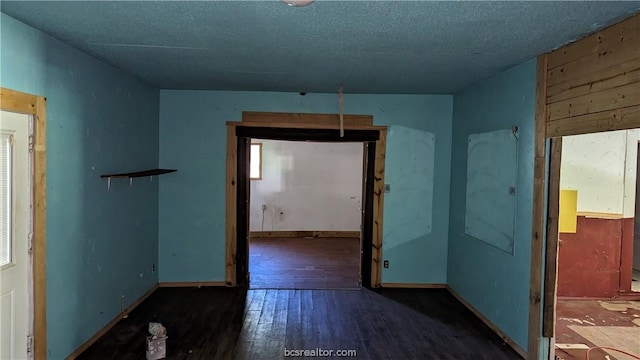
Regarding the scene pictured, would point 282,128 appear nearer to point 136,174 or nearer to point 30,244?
point 136,174

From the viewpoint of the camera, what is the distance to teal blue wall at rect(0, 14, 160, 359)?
9.27ft

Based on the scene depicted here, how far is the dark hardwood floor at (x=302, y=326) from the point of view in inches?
136

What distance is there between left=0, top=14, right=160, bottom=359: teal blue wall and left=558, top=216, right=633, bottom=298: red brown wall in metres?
4.50

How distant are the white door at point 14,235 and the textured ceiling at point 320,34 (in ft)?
2.26

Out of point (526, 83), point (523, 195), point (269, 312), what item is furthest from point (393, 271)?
point (526, 83)

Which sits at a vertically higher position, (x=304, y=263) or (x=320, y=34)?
(x=320, y=34)

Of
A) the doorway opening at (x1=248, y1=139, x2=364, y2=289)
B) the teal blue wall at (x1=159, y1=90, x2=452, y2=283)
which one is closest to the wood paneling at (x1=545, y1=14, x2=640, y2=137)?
the teal blue wall at (x1=159, y1=90, x2=452, y2=283)

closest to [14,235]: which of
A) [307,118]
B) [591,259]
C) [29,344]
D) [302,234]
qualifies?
[29,344]

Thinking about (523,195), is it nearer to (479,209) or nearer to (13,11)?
(479,209)

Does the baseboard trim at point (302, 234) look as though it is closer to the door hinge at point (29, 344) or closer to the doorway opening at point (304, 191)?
the doorway opening at point (304, 191)

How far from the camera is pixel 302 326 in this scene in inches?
156

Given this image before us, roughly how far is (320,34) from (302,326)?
254 cm

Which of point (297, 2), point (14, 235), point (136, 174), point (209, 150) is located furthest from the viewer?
point (209, 150)

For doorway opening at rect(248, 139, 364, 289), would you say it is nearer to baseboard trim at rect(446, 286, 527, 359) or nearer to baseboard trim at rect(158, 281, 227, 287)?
baseboard trim at rect(158, 281, 227, 287)
